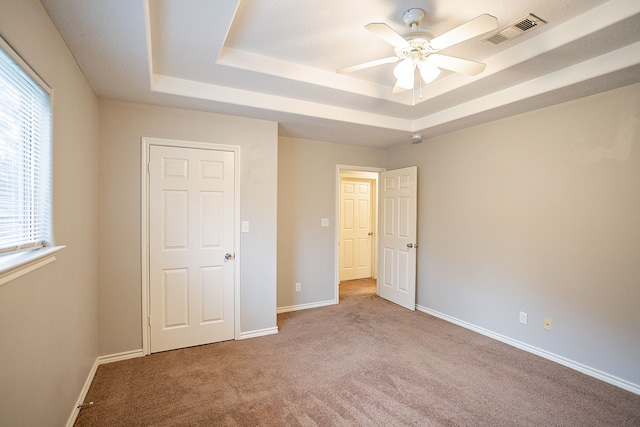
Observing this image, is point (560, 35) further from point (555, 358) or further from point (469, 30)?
point (555, 358)

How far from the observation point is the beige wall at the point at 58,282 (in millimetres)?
1191

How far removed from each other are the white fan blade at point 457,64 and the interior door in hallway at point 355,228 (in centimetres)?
377

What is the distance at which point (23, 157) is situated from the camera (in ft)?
4.51

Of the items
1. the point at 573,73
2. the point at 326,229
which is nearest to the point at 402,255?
the point at 326,229

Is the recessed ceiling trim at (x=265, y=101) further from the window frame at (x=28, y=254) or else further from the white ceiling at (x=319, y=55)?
the window frame at (x=28, y=254)

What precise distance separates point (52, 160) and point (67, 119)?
39 centimetres

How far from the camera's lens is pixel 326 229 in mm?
4344

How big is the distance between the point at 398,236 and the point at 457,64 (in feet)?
9.05

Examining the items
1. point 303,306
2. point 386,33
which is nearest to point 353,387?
point 303,306

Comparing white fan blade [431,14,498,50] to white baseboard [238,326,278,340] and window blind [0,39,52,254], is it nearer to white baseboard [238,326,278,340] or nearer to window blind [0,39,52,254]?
window blind [0,39,52,254]

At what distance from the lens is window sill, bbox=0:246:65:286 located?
1.08m

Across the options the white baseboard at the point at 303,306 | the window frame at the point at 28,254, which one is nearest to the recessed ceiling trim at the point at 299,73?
the window frame at the point at 28,254

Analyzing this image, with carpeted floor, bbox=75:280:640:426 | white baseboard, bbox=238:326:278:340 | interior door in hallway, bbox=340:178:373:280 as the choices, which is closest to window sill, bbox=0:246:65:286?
carpeted floor, bbox=75:280:640:426

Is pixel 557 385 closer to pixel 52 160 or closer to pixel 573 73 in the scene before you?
pixel 573 73
